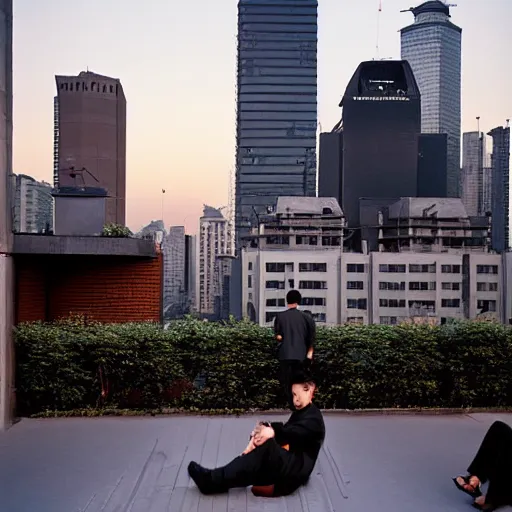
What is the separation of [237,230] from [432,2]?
93.3 metres

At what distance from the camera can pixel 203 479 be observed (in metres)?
4.17

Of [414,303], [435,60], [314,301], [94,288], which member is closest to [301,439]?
[94,288]

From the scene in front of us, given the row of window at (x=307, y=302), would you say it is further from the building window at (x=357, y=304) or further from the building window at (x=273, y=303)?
the building window at (x=357, y=304)

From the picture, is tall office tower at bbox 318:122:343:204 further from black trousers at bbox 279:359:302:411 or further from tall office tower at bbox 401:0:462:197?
black trousers at bbox 279:359:302:411

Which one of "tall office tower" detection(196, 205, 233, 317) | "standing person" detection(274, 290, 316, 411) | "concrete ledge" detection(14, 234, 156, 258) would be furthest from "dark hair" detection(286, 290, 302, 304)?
"tall office tower" detection(196, 205, 233, 317)

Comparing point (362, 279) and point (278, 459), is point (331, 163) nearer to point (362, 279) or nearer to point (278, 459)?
point (362, 279)

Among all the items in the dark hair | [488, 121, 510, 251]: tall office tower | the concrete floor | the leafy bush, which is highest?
[488, 121, 510, 251]: tall office tower

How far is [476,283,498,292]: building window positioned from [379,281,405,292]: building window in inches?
304

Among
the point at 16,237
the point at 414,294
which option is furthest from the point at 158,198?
the point at 414,294

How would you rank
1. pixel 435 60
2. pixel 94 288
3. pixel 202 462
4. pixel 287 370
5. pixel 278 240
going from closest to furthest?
pixel 202 462 < pixel 287 370 < pixel 94 288 < pixel 278 240 < pixel 435 60

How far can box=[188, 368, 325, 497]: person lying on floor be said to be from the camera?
402cm

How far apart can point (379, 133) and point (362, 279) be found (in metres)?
44.8

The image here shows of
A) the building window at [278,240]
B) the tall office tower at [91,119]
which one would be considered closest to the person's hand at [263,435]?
the tall office tower at [91,119]

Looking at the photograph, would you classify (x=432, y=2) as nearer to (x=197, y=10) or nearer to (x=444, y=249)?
(x=444, y=249)
